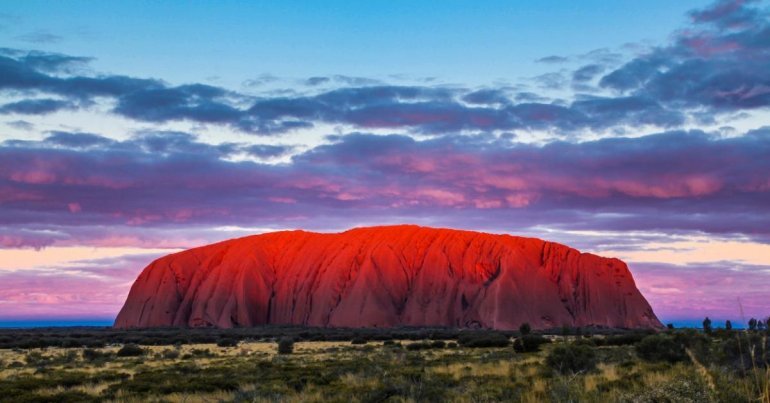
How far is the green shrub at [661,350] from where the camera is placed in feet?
89.6

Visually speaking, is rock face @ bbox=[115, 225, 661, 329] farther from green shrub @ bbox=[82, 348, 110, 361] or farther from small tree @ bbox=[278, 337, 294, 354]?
green shrub @ bbox=[82, 348, 110, 361]

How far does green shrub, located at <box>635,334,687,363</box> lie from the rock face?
70081 millimetres

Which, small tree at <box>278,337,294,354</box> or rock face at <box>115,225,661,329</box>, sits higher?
rock face at <box>115,225,661,329</box>

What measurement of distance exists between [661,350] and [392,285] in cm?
8451

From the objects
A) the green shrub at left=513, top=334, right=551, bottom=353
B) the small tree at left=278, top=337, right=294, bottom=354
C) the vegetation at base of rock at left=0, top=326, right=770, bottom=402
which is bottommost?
the green shrub at left=513, top=334, right=551, bottom=353

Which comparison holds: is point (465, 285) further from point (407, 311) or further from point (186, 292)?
point (186, 292)

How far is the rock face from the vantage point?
104812mm

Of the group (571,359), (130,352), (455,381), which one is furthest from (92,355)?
(571,359)

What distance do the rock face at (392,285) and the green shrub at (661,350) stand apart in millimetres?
70081

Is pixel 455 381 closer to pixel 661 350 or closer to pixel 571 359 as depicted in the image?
pixel 571 359

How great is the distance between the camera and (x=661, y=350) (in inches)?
1093

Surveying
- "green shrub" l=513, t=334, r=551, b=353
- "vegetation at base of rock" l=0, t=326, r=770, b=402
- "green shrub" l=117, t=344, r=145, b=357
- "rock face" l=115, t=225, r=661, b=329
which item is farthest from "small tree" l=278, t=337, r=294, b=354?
"rock face" l=115, t=225, r=661, b=329

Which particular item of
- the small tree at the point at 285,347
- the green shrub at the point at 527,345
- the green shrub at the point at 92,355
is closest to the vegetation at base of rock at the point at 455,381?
the green shrub at the point at 92,355

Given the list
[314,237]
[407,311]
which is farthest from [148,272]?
[407,311]
